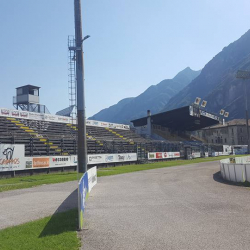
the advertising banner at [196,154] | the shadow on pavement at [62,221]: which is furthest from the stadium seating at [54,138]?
the shadow on pavement at [62,221]

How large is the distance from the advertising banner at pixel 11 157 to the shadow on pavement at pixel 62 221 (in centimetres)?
1637

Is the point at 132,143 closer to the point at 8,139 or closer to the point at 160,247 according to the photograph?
the point at 8,139

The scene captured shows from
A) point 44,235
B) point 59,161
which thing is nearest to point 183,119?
point 59,161

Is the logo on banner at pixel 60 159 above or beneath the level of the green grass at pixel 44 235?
above

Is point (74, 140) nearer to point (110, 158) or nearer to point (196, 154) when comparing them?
point (110, 158)

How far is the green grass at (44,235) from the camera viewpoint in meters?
6.64

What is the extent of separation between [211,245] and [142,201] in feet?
21.7

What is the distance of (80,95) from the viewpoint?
94.9 ft

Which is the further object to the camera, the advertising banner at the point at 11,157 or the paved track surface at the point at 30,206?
the advertising banner at the point at 11,157

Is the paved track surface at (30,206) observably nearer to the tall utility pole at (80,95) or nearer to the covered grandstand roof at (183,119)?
the tall utility pole at (80,95)

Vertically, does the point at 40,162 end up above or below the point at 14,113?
below

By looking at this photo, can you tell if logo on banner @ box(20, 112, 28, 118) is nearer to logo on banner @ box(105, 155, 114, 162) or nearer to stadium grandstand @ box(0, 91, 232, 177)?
stadium grandstand @ box(0, 91, 232, 177)

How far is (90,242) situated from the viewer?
23.4ft

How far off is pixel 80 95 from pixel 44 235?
2240cm
